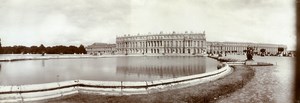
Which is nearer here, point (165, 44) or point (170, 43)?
point (170, 43)

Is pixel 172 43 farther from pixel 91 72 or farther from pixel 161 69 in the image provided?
pixel 91 72

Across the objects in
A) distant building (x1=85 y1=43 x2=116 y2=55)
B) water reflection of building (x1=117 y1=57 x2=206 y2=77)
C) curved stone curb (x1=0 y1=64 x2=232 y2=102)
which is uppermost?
distant building (x1=85 y1=43 x2=116 y2=55)

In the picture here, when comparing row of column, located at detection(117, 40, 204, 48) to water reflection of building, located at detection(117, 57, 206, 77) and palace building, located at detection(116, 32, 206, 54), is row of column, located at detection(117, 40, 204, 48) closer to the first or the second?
palace building, located at detection(116, 32, 206, 54)

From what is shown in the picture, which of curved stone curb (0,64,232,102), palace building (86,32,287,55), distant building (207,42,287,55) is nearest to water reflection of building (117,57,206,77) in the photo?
curved stone curb (0,64,232,102)

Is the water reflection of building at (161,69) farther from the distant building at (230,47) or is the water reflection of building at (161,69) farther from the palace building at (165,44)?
the distant building at (230,47)

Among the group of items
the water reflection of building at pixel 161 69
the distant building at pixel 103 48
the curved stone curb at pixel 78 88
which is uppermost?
the distant building at pixel 103 48

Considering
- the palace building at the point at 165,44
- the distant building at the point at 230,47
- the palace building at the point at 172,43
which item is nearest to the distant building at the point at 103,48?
the palace building at the point at 165,44

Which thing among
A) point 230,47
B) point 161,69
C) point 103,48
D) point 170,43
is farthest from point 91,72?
point 230,47

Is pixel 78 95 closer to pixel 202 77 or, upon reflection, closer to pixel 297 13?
pixel 202 77

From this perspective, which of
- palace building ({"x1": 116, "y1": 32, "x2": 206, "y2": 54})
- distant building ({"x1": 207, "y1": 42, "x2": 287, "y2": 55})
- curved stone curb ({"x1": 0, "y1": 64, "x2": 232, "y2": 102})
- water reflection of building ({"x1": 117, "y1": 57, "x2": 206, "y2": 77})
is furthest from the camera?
distant building ({"x1": 207, "y1": 42, "x2": 287, "y2": 55})
